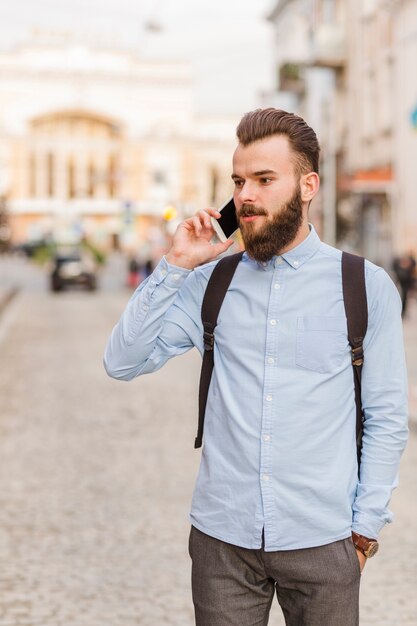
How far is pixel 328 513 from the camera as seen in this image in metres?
3.02

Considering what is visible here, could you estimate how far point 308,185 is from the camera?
3082 mm

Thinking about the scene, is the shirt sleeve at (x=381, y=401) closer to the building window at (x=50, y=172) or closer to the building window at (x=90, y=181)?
the building window at (x=50, y=172)

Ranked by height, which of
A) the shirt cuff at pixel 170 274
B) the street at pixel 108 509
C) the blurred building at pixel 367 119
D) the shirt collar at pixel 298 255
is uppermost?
the blurred building at pixel 367 119

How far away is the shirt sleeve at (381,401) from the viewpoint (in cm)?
306

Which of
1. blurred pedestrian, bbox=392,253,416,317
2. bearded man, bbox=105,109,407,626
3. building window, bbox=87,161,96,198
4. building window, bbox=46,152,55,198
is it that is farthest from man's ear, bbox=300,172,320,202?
building window, bbox=87,161,96,198

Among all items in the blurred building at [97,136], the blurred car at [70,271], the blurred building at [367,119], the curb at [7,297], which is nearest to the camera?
the blurred building at [367,119]

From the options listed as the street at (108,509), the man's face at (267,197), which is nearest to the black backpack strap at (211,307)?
the man's face at (267,197)

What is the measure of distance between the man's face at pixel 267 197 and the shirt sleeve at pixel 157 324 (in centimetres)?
22

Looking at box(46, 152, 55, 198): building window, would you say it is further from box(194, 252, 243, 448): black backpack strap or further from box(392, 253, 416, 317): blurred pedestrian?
box(194, 252, 243, 448): black backpack strap

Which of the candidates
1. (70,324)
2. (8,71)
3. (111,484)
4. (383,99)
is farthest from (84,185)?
(111,484)

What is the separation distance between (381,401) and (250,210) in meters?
0.56

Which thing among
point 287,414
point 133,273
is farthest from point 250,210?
point 133,273

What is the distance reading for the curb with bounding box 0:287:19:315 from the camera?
35.1m

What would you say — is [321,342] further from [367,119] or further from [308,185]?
[367,119]
